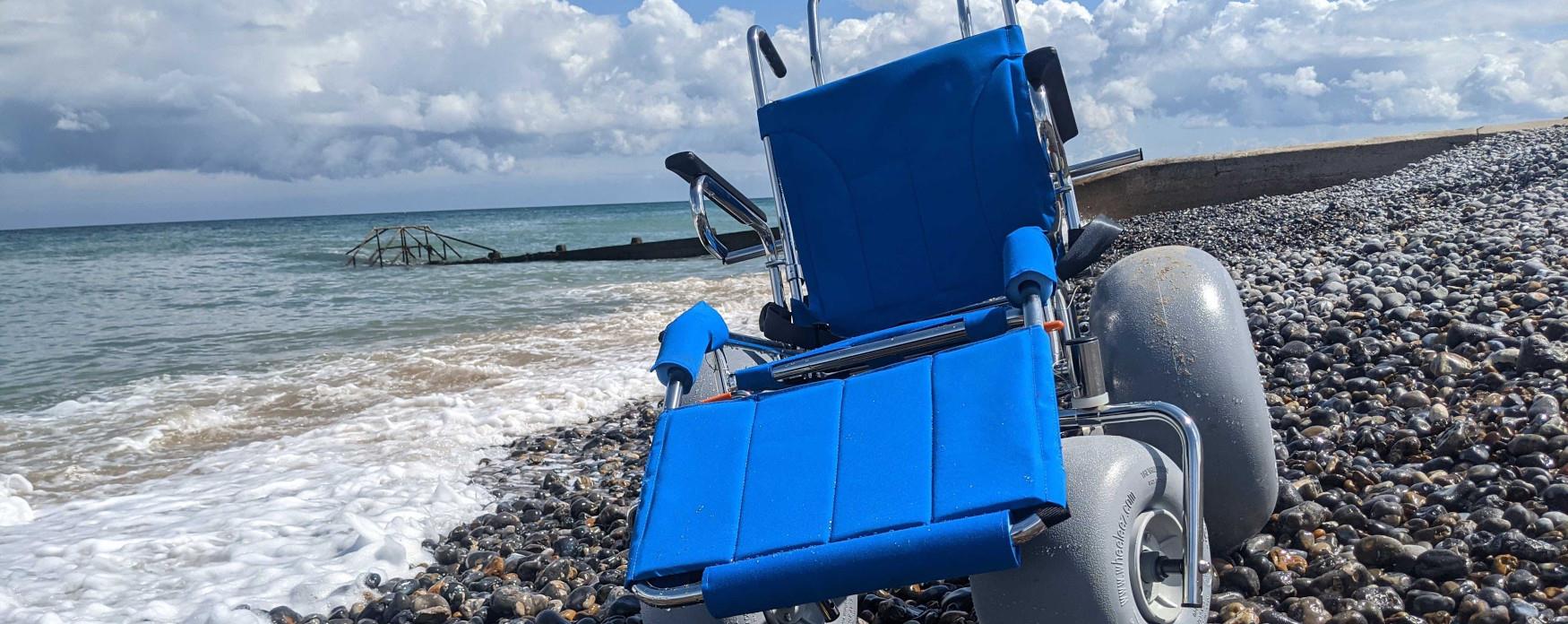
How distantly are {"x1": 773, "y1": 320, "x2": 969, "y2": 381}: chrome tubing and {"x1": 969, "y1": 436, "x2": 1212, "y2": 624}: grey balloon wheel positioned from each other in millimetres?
631

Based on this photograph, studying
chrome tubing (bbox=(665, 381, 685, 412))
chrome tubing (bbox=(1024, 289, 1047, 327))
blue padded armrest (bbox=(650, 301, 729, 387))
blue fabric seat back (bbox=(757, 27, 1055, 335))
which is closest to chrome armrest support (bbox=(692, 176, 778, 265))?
blue fabric seat back (bbox=(757, 27, 1055, 335))

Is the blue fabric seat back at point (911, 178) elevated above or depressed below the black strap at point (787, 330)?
above

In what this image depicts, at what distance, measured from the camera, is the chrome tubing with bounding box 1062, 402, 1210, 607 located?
6.04 ft

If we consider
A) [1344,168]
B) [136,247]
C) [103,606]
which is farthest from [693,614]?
[136,247]

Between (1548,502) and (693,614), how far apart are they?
2112 millimetres

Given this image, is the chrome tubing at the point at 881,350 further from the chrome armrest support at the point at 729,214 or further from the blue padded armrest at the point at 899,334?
the chrome armrest support at the point at 729,214

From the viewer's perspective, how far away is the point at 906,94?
11.8 ft

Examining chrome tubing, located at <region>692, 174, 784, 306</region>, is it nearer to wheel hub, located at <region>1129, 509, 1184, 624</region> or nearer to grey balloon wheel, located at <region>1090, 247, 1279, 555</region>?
grey balloon wheel, located at <region>1090, 247, 1279, 555</region>

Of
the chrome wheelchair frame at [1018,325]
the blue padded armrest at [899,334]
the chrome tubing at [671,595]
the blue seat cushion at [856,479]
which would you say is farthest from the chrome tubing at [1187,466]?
the chrome tubing at [671,595]

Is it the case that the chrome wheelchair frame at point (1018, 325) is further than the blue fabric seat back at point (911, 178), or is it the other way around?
the blue fabric seat back at point (911, 178)

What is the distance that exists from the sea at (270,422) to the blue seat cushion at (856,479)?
6.75 feet

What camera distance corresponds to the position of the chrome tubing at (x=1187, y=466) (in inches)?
72.5

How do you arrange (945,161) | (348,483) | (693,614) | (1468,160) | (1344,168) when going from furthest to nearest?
1. (1344,168)
2. (1468,160)
3. (348,483)
4. (945,161)
5. (693,614)

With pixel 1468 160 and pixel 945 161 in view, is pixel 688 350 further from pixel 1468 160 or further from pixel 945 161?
pixel 1468 160
